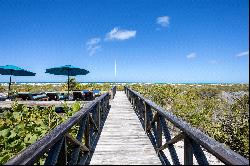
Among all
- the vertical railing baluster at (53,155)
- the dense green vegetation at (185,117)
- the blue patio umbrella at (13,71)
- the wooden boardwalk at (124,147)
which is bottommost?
the wooden boardwalk at (124,147)

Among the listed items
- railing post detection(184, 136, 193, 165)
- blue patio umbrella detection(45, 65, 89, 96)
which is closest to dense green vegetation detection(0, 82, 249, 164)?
railing post detection(184, 136, 193, 165)

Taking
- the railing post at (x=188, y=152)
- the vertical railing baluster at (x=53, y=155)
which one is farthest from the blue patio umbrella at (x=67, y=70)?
the railing post at (x=188, y=152)

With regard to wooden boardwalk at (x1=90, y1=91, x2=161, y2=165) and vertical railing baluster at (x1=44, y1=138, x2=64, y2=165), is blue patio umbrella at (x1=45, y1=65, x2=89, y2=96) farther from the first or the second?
vertical railing baluster at (x1=44, y1=138, x2=64, y2=165)

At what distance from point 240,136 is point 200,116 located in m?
3.52

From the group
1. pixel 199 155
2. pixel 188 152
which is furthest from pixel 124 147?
pixel 199 155

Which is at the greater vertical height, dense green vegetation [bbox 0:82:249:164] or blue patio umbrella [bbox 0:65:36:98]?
blue patio umbrella [bbox 0:65:36:98]

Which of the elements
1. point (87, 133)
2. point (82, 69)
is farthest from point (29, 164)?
point (82, 69)

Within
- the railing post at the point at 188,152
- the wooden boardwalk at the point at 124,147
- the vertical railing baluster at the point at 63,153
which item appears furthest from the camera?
the wooden boardwalk at the point at 124,147

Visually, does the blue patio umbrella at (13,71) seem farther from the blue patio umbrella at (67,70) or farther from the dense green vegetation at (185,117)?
the dense green vegetation at (185,117)

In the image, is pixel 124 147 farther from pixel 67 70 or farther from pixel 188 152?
pixel 67 70

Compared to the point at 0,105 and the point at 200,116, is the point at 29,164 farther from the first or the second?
the point at 0,105

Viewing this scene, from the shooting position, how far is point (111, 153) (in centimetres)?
516

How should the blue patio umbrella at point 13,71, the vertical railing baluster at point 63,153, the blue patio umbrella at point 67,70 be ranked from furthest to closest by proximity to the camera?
the blue patio umbrella at point 67,70
the blue patio umbrella at point 13,71
the vertical railing baluster at point 63,153

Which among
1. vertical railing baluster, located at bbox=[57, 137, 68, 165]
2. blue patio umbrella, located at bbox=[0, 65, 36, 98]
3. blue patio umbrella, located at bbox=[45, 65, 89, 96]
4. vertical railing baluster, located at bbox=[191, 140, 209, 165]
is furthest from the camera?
blue patio umbrella, located at bbox=[45, 65, 89, 96]
